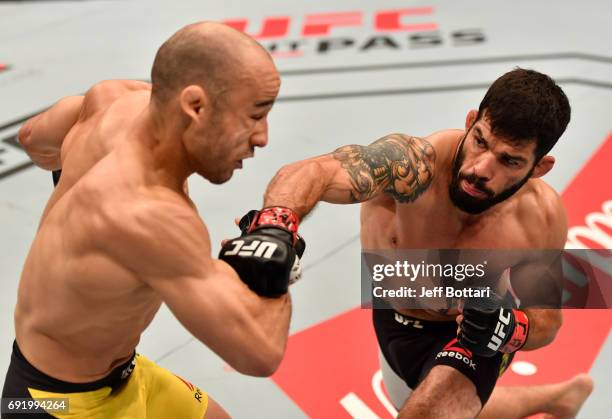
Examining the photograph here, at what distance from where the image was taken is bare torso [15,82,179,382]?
184 cm

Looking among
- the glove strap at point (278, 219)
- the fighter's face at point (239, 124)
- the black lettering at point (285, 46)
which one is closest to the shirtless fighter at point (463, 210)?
the glove strap at point (278, 219)

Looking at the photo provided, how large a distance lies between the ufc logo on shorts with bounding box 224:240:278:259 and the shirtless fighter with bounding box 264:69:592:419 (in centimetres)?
39

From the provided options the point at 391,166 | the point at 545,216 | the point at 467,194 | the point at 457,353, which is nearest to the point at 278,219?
the point at 391,166

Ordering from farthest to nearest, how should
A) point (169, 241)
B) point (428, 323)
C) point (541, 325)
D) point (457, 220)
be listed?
point (428, 323), point (457, 220), point (541, 325), point (169, 241)

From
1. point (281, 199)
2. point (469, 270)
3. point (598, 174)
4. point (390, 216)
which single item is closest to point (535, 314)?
point (469, 270)

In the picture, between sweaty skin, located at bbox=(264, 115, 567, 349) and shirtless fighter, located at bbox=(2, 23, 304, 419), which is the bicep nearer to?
shirtless fighter, located at bbox=(2, 23, 304, 419)

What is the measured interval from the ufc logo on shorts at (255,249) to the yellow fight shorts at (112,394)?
66 cm

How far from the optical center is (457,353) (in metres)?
2.86

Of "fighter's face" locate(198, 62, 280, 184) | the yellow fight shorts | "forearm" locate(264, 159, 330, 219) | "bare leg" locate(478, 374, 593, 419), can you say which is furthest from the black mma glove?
"fighter's face" locate(198, 62, 280, 184)

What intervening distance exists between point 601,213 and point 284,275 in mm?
3260

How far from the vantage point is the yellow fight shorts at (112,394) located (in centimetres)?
217

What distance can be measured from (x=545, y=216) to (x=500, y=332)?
0.53m

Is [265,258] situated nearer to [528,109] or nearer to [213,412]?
[213,412]

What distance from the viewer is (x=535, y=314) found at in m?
2.84
